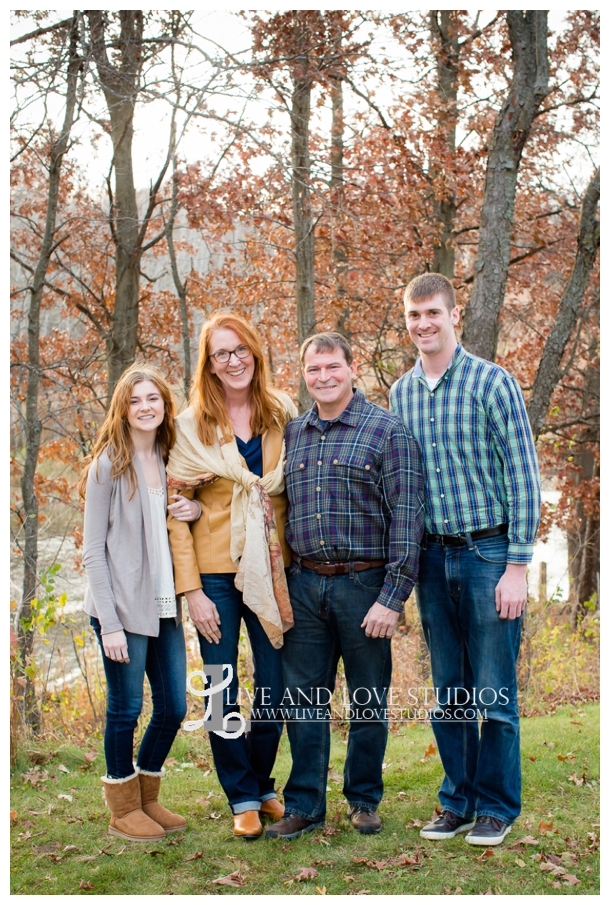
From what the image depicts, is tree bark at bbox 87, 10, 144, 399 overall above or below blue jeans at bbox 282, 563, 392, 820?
above

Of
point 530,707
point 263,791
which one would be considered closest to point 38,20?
point 263,791

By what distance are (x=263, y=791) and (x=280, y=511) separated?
1.43 meters

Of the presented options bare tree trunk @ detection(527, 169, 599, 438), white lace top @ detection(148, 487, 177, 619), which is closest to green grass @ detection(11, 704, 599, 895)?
white lace top @ detection(148, 487, 177, 619)

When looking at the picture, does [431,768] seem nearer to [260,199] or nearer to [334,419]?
[334,419]

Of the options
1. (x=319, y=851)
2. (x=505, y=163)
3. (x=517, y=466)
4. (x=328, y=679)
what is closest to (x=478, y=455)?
(x=517, y=466)

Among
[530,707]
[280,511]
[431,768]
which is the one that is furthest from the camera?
[530,707]

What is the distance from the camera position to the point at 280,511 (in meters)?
3.76

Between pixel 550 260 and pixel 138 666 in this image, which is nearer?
pixel 138 666

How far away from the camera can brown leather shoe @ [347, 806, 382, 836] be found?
3615mm

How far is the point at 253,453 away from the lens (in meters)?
3.77

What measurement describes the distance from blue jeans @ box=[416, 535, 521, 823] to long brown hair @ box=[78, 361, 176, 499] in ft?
4.61

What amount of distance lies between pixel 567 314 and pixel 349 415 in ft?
14.6

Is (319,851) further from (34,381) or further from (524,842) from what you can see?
(34,381)

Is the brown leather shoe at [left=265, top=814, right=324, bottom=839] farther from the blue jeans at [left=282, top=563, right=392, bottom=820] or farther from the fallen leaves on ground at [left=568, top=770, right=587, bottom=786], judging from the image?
the fallen leaves on ground at [left=568, top=770, right=587, bottom=786]
